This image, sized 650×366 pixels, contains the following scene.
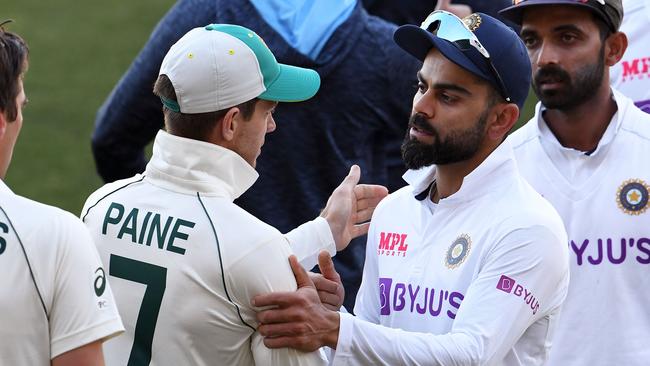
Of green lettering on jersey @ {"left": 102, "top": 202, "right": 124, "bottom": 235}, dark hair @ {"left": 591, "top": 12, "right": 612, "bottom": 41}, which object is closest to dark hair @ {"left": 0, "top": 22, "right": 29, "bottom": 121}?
green lettering on jersey @ {"left": 102, "top": 202, "right": 124, "bottom": 235}

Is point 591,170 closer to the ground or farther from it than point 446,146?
closer to the ground

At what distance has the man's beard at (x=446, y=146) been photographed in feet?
11.9

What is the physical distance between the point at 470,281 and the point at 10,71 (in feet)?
4.17

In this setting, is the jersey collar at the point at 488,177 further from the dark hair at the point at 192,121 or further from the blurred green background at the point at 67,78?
the blurred green background at the point at 67,78

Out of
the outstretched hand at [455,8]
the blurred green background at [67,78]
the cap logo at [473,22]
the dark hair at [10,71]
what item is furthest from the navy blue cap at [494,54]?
the blurred green background at [67,78]

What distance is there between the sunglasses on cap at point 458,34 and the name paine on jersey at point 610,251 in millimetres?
621

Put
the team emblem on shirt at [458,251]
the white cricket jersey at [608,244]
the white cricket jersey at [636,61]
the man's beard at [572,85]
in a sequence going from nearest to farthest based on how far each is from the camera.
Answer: the team emblem on shirt at [458,251] → the white cricket jersey at [608,244] → the man's beard at [572,85] → the white cricket jersey at [636,61]

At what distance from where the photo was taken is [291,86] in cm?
344

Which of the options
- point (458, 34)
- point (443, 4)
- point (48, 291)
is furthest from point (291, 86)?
point (443, 4)

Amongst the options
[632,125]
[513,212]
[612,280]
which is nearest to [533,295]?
[513,212]

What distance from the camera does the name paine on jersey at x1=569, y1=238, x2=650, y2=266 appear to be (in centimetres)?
397

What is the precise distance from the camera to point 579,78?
4.22m

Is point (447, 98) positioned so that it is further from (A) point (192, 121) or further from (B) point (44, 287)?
(B) point (44, 287)

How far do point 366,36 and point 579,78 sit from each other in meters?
0.76
